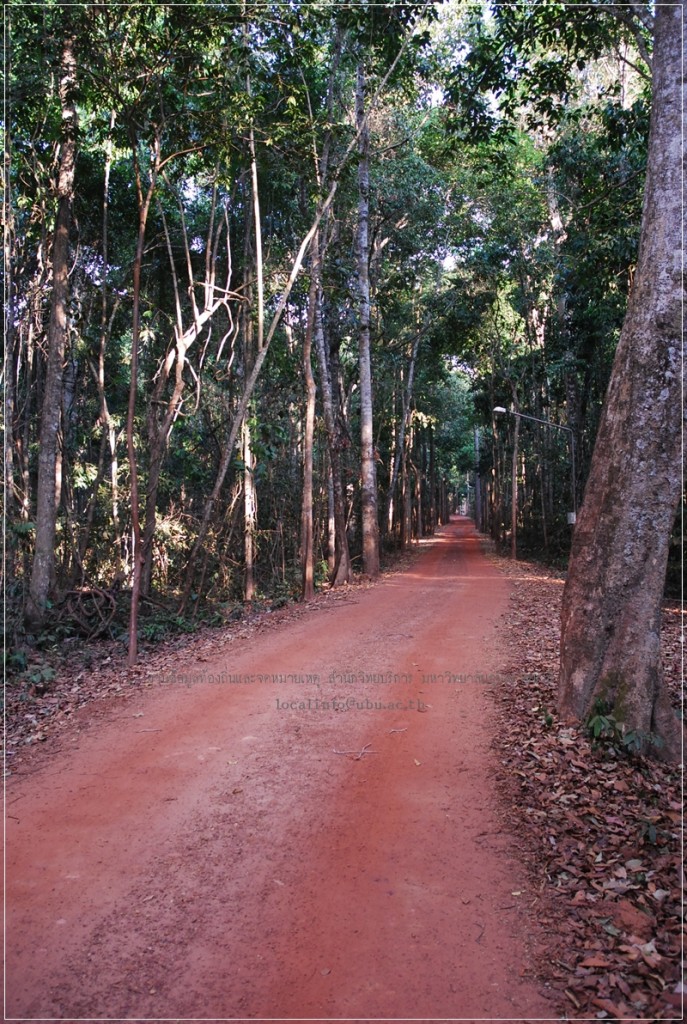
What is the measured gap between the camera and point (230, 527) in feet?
49.6

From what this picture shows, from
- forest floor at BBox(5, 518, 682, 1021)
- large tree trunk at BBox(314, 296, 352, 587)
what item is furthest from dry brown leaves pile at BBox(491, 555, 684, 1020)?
large tree trunk at BBox(314, 296, 352, 587)

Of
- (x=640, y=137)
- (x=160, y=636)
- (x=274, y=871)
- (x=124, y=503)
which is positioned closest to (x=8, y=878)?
(x=274, y=871)

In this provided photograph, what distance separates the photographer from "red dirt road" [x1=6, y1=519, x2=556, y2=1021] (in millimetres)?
3238

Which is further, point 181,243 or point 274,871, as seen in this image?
point 181,243

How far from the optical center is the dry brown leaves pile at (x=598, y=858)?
319 cm

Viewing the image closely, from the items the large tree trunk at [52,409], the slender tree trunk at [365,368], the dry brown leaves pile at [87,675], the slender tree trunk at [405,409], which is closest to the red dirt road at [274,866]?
the dry brown leaves pile at [87,675]

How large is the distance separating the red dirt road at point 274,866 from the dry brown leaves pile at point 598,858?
201 millimetres

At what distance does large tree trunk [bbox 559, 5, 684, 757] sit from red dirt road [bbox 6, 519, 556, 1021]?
1.33m

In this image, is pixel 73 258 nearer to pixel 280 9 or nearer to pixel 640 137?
pixel 280 9

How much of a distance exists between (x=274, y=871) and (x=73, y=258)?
13.1 meters

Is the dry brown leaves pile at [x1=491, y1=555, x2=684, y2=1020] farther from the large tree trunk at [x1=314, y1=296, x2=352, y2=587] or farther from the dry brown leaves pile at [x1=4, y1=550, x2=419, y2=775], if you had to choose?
the large tree trunk at [x1=314, y1=296, x2=352, y2=587]

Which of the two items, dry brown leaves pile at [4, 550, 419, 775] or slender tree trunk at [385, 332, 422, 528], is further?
slender tree trunk at [385, 332, 422, 528]

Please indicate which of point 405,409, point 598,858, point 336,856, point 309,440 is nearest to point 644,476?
point 598,858

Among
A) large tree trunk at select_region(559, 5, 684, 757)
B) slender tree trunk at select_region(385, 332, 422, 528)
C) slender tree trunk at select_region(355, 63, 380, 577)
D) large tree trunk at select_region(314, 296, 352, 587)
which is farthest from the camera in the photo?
slender tree trunk at select_region(385, 332, 422, 528)
